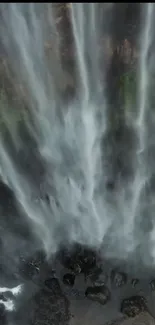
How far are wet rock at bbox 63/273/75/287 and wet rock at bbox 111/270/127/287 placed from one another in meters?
1.95

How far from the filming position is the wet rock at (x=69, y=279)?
588 inches

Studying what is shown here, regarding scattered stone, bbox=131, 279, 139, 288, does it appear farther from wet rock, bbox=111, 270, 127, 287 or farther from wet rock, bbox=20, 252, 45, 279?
wet rock, bbox=20, 252, 45, 279

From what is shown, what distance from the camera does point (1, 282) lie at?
15.6 metres

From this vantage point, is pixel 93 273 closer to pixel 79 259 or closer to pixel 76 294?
pixel 79 259

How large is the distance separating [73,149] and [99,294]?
7570mm

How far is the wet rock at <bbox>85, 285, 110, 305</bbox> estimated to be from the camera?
46.8 ft

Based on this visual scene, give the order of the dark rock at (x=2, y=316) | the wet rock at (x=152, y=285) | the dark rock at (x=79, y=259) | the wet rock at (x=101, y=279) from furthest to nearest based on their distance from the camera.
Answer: the dark rock at (x=79, y=259)
the wet rock at (x=101, y=279)
the wet rock at (x=152, y=285)
the dark rock at (x=2, y=316)

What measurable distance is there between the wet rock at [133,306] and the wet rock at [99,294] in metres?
0.82

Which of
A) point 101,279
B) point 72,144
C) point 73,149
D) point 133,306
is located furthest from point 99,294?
point 72,144

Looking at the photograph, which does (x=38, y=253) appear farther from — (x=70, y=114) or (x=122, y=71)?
(x=122, y=71)

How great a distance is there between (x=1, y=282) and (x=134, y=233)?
7.38m

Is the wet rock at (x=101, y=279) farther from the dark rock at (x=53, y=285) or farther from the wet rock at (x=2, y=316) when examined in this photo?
the wet rock at (x=2, y=316)

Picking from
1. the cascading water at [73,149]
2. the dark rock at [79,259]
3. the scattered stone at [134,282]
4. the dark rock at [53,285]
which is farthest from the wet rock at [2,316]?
the scattered stone at [134,282]

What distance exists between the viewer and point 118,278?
14.9 m
